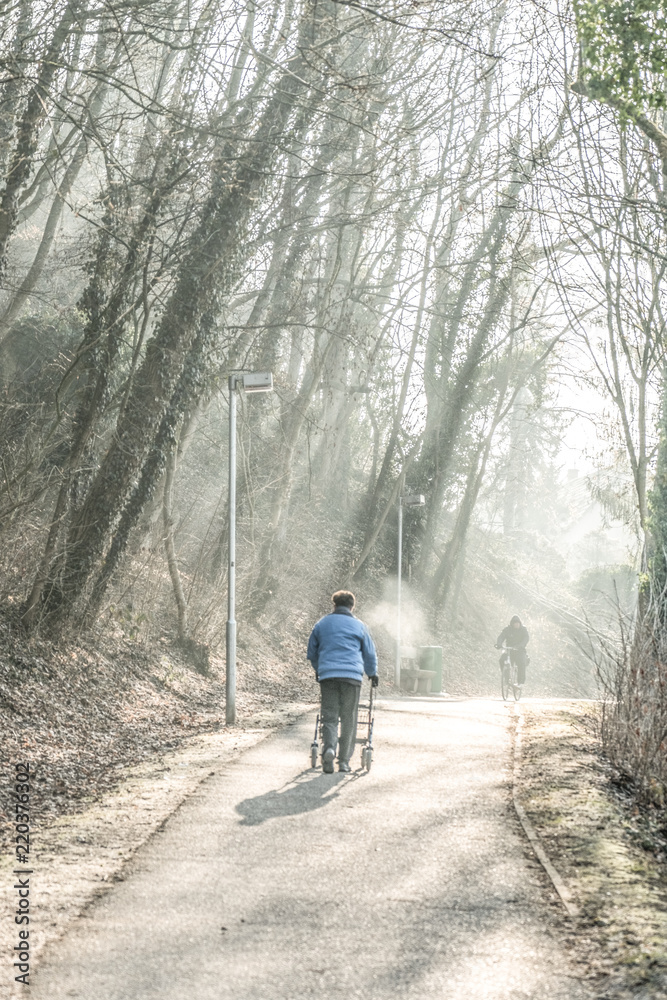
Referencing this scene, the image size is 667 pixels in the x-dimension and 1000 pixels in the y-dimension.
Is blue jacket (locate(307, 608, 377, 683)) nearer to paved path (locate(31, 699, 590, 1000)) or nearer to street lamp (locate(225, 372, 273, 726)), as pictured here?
paved path (locate(31, 699, 590, 1000))

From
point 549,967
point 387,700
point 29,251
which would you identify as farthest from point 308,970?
point 29,251

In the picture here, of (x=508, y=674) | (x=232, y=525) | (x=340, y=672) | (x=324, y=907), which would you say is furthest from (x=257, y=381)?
(x=508, y=674)

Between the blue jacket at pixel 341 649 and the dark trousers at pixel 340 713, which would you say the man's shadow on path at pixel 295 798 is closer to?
the dark trousers at pixel 340 713

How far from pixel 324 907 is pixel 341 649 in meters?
4.83

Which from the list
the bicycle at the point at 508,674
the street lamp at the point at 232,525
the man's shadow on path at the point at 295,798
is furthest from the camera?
the bicycle at the point at 508,674

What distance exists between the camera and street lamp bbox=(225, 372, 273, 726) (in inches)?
578

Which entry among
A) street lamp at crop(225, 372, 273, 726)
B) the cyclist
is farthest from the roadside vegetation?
the cyclist

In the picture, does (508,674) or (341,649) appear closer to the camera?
(341,649)

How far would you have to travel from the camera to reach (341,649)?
11.1 m

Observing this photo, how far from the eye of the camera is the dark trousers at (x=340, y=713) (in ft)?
35.9

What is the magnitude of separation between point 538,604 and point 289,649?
82.3 feet

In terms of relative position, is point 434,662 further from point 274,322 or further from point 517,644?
point 274,322

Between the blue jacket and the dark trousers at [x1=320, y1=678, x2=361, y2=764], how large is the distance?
11 cm

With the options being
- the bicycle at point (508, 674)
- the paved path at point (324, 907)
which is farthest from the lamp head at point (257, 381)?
the bicycle at point (508, 674)
